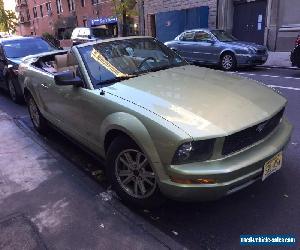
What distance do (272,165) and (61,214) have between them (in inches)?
82.5

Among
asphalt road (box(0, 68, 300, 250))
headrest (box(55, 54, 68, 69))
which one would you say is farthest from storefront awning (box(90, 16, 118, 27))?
asphalt road (box(0, 68, 300, 250))

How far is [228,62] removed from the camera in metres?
12.8

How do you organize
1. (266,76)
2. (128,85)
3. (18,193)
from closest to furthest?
(128,85)
(18,193)
(266,76)

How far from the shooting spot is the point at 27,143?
5707 mm

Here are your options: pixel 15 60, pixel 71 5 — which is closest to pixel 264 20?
pixel 15 60

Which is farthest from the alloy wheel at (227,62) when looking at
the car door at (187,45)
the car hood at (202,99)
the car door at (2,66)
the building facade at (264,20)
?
the car hood at (202,99)

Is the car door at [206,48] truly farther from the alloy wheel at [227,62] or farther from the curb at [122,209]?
the curb at [122,209]

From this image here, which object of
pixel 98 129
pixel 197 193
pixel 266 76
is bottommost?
pixel 266 76

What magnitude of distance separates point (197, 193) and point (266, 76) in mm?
9129

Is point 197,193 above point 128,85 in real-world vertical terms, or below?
below

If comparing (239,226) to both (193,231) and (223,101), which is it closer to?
(193,231)

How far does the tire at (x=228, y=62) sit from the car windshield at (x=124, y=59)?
8279 millimetres

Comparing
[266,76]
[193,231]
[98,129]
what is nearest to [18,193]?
[98,129]

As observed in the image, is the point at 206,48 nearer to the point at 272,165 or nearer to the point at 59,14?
the point at 272,165
